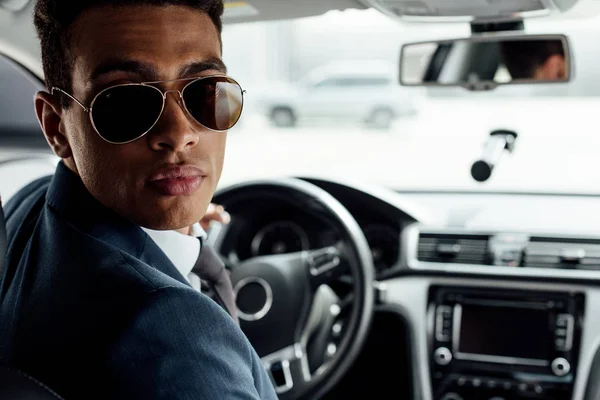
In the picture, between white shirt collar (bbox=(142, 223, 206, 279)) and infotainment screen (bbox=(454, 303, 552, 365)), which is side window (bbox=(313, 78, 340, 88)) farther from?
white shirt collar (bbox=(142, 223, 206, 279))

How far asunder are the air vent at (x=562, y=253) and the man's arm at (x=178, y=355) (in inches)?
79.2

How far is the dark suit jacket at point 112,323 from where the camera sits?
1.25m

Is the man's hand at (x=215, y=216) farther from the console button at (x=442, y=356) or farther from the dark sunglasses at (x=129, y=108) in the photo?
the console button at (x=442, y=356)

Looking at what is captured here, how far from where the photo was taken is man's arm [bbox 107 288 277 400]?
4.05 ft

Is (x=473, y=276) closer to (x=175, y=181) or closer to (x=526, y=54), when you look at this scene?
(x=526, y=54)

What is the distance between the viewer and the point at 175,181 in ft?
5.07

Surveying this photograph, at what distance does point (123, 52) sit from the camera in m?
1.51

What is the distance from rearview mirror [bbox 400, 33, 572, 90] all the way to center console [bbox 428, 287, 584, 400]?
842 millimetres

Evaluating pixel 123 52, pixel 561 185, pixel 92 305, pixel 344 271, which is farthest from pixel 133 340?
pixel 561 185

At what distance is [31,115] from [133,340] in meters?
2.13

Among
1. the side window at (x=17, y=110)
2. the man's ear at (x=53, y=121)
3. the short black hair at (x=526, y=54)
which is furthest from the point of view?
the side window at (x=17, y=110)

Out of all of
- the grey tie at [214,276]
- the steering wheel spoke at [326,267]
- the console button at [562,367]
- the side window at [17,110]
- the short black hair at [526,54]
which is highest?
the short black hair at [526,54]

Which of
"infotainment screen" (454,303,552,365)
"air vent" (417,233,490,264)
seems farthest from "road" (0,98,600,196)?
"infotainment screen" (454,303,552,365)

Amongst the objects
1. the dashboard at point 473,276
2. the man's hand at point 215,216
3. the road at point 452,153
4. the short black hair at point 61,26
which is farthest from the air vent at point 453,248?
the short black hair at point 61,26
